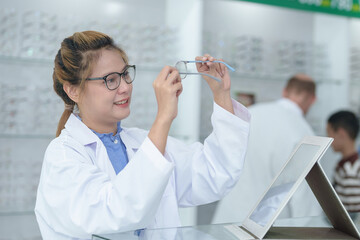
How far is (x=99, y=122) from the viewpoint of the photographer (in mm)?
1520

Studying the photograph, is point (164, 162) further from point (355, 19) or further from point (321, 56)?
point (355, 19)

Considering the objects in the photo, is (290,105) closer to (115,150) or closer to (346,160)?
(346,160)

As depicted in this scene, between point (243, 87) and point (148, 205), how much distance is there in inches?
113

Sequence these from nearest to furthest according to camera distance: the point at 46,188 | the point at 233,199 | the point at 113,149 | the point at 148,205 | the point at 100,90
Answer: the point at 148,205 < the point at 46,188 < the point at 100,90 < the point at 113,149 < the point at 233,199

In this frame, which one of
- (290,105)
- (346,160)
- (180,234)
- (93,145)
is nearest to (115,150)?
(93,145)

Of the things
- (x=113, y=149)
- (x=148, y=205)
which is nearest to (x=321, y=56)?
(x=113, y=149)

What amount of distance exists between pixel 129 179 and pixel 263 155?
2.08 m

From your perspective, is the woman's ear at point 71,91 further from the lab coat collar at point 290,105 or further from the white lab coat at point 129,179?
the lab coat collar at point 290,105

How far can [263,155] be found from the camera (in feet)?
10.3

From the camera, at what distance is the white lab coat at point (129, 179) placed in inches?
45.9

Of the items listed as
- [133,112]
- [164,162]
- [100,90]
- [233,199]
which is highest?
[100,90]

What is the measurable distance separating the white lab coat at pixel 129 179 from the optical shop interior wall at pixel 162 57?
1612 mm

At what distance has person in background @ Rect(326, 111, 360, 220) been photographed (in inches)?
128

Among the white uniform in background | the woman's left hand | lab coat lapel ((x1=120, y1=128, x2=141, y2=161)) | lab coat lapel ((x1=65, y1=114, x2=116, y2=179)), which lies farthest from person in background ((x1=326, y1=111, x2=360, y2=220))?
lab coat lapel ((x1=65, y1=114, x2=116, y2=179))
